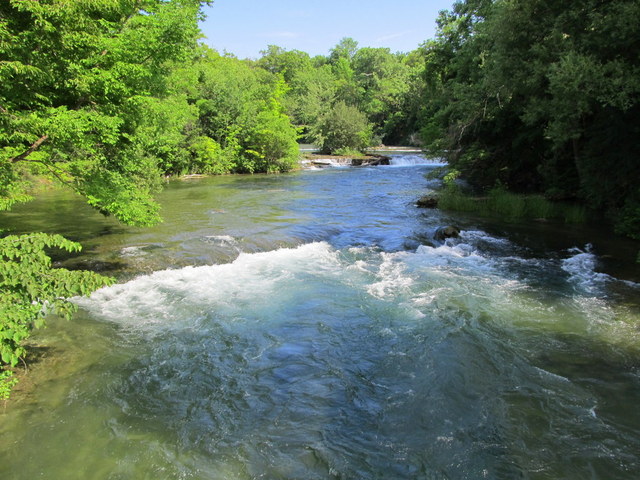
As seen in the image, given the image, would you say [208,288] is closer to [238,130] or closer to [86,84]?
[86,84]

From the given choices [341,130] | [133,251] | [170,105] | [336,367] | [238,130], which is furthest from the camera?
[341,130]

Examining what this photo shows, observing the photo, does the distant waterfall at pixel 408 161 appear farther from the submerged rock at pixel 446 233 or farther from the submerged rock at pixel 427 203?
the submerged rock at pixel 446 233

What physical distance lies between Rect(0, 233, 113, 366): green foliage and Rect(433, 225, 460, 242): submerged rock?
34.7ft

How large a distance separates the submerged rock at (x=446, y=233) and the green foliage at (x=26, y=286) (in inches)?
416

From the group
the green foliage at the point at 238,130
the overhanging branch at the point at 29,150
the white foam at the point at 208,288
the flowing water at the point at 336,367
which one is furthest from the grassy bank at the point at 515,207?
the green foliage at the point at 238,130

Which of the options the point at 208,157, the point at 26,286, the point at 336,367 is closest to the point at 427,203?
the point at 336,367

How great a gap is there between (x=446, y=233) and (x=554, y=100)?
468cm

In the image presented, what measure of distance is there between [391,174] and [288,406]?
28.9m

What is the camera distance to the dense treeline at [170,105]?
6.28 m

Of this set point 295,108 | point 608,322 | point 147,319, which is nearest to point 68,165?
point 147,319

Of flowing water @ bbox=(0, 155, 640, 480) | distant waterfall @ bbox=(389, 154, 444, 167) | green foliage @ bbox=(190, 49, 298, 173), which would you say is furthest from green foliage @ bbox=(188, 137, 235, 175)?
flowing water @ bbox=(0, 155, 640, 480)

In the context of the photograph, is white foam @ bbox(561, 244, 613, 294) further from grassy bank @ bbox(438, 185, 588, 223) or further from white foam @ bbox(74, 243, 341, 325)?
white foam @ bbox(74, 243, 341, 325)

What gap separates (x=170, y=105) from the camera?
980cm

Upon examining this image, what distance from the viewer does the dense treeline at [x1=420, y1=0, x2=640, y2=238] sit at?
395 inches
